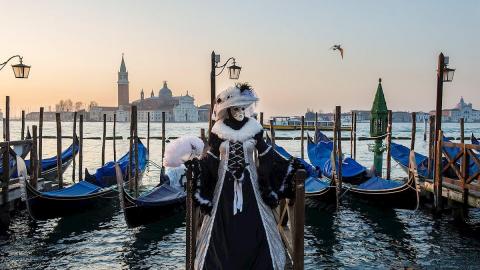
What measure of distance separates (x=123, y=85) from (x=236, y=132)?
398 ft

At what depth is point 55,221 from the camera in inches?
299

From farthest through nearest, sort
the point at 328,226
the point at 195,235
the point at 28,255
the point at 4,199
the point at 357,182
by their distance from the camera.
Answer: the point at 357,182
the point at 328,226
the point at 4,199
the point at 28,255
the point at 195,235

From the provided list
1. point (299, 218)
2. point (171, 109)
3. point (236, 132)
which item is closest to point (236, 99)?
point (236, 132)

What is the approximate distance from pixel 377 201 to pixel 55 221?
16.8 feet

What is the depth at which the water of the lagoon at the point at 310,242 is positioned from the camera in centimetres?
573

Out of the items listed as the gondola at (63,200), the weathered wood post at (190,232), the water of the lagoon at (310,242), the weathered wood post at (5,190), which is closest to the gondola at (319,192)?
the water of the lagoon at (310,242)

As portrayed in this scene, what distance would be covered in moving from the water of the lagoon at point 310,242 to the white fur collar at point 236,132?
3.12 meters

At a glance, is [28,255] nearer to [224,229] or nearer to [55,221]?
[55,221]

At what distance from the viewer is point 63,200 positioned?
7.16m

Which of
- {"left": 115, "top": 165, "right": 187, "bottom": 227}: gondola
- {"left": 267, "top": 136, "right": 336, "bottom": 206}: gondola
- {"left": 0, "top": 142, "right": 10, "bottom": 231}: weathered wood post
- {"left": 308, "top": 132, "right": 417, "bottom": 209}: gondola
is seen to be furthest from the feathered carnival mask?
{"left": 308, "top": 132, "right": 417, "bottom": 209}: gondola

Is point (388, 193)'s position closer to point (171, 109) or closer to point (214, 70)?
point (214, 70)

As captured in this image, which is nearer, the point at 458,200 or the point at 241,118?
the point at 241,118

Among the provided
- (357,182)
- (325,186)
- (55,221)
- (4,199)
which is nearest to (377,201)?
(325,186)

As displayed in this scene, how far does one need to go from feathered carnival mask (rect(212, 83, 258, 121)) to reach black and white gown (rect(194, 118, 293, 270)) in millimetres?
83
